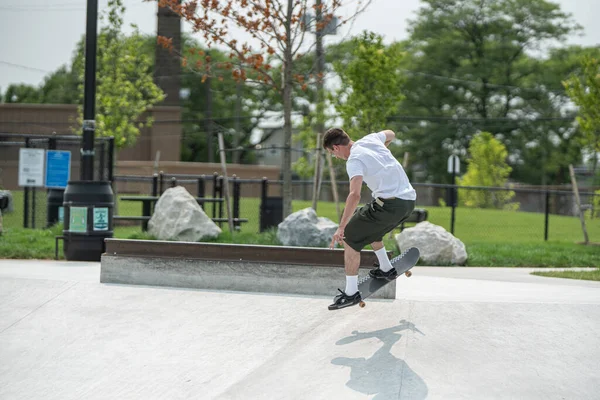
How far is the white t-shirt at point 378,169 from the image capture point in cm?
629

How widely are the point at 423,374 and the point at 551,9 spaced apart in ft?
186

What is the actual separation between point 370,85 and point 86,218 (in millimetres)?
8027

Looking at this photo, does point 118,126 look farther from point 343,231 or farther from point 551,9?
point 551,9

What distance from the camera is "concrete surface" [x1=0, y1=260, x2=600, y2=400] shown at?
5.35 m

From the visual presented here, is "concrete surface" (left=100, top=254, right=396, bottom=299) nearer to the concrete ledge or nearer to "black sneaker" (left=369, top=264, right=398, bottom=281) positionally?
the concrete ledge

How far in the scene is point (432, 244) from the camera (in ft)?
40.7

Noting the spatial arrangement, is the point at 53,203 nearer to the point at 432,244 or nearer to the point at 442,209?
the point at 432,244

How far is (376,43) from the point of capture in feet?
54.0

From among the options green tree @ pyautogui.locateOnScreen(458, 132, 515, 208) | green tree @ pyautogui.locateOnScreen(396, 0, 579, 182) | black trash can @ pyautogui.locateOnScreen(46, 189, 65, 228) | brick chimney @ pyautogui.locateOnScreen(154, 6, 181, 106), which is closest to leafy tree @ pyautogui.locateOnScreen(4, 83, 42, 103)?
brick chimney @ pyautogui.locateOnScreen(154, 6, 181, 106)

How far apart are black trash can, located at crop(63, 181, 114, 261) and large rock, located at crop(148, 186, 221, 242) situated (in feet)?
6.98

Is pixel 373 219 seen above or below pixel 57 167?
below

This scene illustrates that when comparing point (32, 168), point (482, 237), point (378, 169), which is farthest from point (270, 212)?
point (378, 169)

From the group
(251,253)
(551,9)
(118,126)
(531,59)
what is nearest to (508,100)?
(531,59)

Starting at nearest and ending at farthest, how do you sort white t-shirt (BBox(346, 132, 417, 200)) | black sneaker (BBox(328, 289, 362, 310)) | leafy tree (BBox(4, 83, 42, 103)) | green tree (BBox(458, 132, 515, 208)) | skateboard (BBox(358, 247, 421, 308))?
white t-shirt (BBox(346, 132, 417, 200))
black sneaker (BBox(328, 289, 362, 310))
skateboard (BBox(358, 247, 421, 308))
green tree (BBox(458, 132, 515, 208))
leafy tree (BBox(4, 83, 42, 103))
